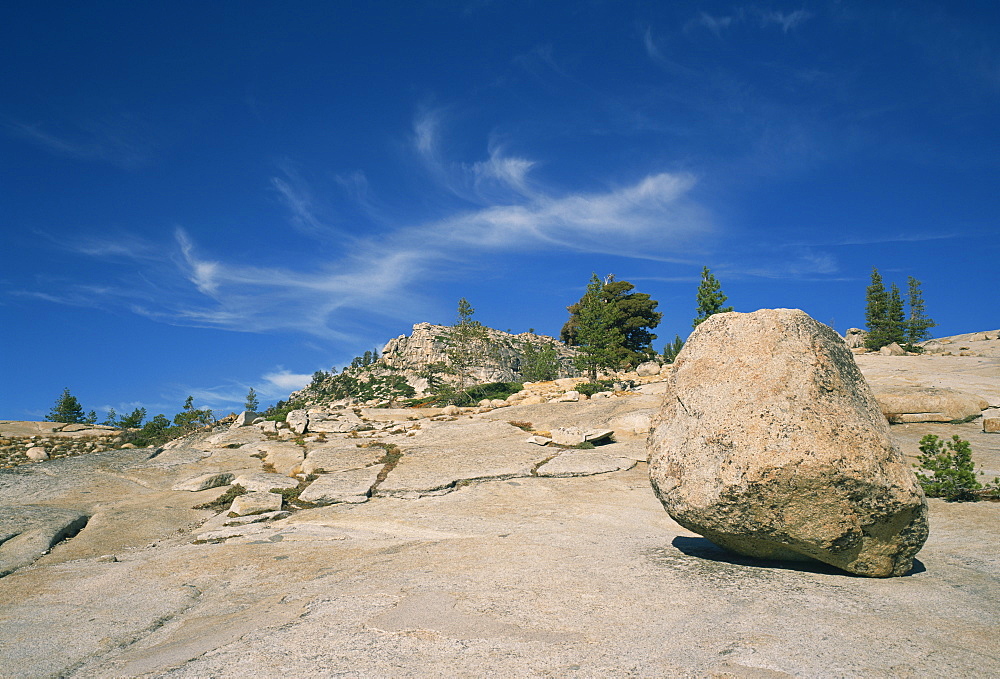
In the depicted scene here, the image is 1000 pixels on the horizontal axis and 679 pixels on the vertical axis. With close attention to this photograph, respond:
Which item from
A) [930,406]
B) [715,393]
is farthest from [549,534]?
[930,406]

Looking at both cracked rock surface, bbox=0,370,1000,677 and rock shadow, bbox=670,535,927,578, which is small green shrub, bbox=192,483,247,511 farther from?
rock shadow, bbox=670,535,927,578

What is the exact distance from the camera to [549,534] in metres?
9.45

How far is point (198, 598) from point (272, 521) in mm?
5626

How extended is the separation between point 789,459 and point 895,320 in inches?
3474

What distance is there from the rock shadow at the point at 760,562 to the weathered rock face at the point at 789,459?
0.17m

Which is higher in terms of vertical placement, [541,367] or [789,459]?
[541,367]

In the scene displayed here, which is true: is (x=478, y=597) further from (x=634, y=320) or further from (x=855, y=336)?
(x=855, y=336)

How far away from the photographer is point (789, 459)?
19.3 feet

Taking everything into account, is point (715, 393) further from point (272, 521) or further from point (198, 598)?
point (272, 521)

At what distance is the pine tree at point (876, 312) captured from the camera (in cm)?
7350

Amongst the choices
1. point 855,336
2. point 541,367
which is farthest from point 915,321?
point 541,367

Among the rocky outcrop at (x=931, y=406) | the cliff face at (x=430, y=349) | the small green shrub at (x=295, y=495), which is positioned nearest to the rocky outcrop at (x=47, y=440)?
the small green shrub at (x=295, y=495)

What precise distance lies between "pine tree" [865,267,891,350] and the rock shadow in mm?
80787

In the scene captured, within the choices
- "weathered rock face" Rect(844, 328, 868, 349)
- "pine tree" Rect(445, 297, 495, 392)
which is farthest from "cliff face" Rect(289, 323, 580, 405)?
"weathered rock face" Rect(844, 328, 868, 349)
